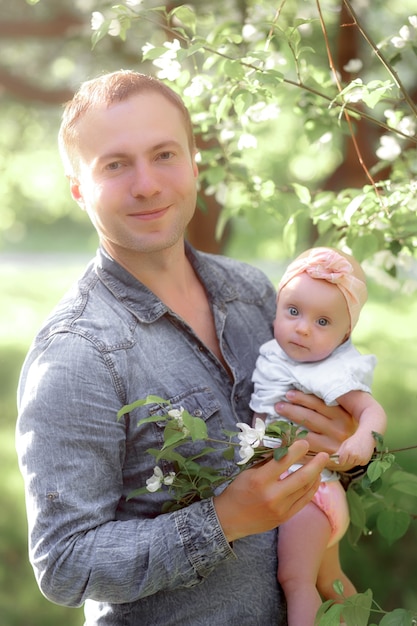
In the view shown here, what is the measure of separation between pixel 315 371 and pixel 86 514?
72 cm

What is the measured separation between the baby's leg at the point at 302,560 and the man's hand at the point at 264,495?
28cm

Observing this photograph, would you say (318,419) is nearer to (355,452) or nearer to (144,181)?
(355,452)

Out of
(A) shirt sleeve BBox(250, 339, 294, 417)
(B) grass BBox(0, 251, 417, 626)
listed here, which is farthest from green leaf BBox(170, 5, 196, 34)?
(B) grass BBox(0, 251, 417, 626)

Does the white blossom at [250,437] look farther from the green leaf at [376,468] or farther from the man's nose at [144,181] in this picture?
the man's nose at [144,181]

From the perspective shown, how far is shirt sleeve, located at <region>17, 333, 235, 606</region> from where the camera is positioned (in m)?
2.04

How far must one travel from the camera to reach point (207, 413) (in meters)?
2.29

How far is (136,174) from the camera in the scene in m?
2.28

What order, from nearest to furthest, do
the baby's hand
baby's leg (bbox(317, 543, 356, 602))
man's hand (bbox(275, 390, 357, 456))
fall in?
1. the baby's hand
2. man's hand (bbox(275, 390, 357, 456))
3. baby's leg (bbox(317, 543, 356, 602))

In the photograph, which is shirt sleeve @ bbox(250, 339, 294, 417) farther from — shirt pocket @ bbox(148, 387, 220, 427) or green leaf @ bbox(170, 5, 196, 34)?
green leaf @ bbox(170, 5, 196, 34)

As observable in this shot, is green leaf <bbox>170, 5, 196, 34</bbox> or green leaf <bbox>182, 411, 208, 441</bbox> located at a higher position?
green leaf <bbox>170, 5, 196, 34</bbox>

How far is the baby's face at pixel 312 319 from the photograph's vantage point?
2.38 metres

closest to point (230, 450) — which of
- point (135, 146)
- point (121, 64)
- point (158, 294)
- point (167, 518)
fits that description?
point (167, 518)

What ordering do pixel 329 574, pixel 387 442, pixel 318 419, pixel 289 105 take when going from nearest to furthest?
pixel 318 419 < pixel 329 574 < pixel 289 105 < pixel 387 442

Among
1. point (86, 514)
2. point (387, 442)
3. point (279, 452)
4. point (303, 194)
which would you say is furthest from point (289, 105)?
point (387, 442)
